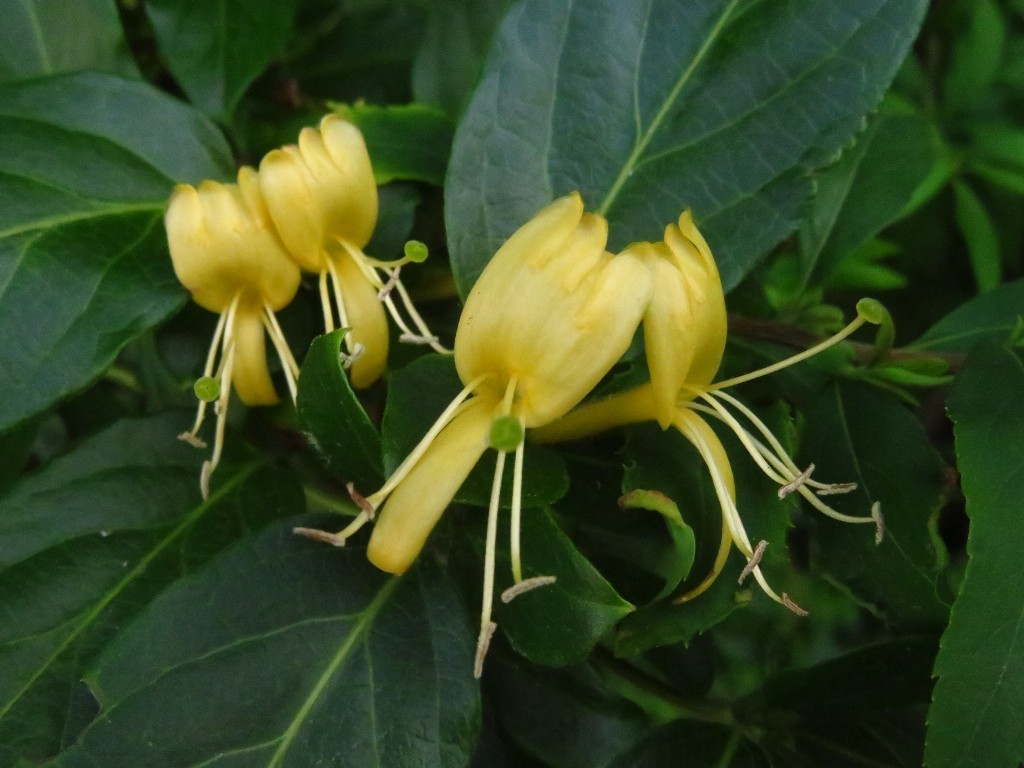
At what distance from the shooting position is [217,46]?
68cm

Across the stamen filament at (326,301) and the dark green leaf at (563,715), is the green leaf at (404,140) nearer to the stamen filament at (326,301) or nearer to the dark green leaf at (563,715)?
the stamen filament at (326,301)

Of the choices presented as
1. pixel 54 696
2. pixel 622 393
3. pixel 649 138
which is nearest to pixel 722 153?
pixel 649 138

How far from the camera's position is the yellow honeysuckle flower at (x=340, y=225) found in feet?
1.63

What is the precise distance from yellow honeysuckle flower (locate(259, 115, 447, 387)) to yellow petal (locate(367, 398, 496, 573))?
0.07 meters

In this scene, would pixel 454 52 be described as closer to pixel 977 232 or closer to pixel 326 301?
pixel 326 301

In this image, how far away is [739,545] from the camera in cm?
46

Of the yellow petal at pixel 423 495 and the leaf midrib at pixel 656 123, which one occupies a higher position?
the leaf midrib at pixel 656 123

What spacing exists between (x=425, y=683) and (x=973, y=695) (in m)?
0.28

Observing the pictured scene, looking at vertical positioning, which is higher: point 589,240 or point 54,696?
point 589,240

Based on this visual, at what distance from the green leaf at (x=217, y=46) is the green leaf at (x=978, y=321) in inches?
20.0

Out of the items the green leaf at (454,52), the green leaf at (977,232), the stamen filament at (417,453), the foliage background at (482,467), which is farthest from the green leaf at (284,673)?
the green leaf at (977,232)

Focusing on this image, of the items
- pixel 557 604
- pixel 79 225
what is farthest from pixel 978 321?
pixel 79 225

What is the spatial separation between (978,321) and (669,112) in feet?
0.85

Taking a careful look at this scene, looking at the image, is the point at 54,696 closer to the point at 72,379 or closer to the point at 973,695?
the point at 72,379
